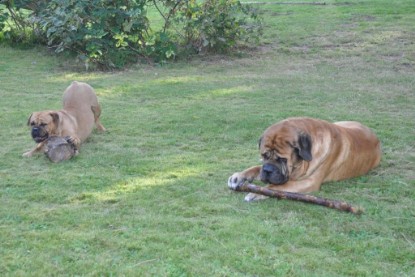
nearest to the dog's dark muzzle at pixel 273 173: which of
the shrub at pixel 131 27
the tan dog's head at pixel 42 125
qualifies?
the tan dog's head at pixel 42 125

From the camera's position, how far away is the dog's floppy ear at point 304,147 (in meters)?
5.96

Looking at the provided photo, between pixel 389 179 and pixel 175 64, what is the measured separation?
8.64 m

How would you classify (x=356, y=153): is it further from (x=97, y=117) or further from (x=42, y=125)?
(x=97, y=117)

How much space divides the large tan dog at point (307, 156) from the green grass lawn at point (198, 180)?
6.3 inches

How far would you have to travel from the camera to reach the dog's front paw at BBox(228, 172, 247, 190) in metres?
6.22

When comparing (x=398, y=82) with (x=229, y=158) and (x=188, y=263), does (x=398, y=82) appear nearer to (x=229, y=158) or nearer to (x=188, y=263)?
(x=229, y=158)

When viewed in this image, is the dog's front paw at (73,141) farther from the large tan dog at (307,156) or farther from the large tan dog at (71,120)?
the large tan dog at (307,156)

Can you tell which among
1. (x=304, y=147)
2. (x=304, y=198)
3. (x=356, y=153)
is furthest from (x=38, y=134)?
(x=356, y=153)

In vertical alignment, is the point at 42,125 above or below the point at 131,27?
below

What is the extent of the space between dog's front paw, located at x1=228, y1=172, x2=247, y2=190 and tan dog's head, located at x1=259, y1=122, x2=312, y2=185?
0.99 feet

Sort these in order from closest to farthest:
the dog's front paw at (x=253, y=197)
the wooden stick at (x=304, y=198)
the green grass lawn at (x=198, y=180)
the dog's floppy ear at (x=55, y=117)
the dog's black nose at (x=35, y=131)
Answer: the green grass lawn at (x=198, y=180)
the wooden stick at (x=304, y=198)
the dog's front paw at (x=253, y=197)
the dog's black nose at (x=35, y=131)
the dog's floppy ear at (x=55, y=117)

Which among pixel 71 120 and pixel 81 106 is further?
pixel 81 106

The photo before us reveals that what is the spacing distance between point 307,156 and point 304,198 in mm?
422

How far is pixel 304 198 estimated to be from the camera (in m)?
5.79
